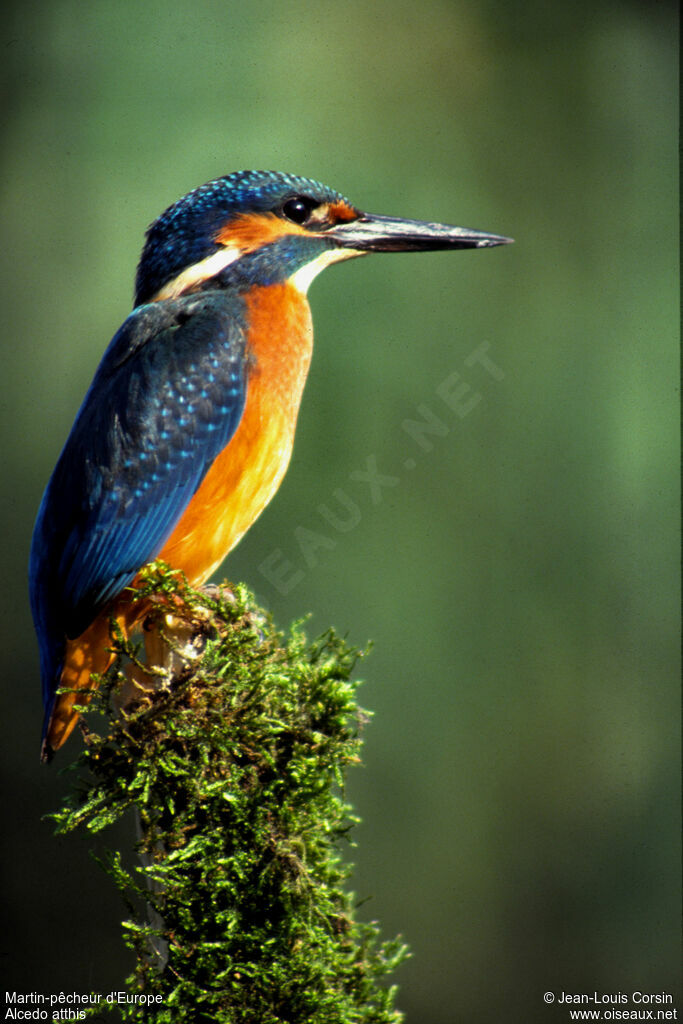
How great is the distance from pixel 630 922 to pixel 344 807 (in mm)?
3458

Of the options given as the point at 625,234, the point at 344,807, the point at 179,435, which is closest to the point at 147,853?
the point at 344,807

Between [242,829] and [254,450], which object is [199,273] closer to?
[254,450]

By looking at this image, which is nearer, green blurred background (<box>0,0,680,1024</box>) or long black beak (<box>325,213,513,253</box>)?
long black beak (<box>325,213,513,253</box>)

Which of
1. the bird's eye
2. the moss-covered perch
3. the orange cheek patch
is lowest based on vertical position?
the moss-covered perch

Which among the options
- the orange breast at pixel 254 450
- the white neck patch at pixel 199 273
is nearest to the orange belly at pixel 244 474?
the orange breast at pixel 254 450

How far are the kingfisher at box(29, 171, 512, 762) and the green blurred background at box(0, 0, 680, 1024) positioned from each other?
1.65 m

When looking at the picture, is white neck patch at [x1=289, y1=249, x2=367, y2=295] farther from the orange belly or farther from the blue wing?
the blue wing

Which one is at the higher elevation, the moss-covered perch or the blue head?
the blue head

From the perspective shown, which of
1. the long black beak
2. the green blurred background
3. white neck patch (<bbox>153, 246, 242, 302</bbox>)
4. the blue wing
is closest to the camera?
the blue wing

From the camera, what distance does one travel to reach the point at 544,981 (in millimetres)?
4371

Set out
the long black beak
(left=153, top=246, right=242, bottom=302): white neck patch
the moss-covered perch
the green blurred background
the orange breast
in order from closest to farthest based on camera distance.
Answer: the moss-covered perch, the orange breast, (left=153, top=246, right=242, bottom=302): white neck patch, the long black beak, the green blurred background

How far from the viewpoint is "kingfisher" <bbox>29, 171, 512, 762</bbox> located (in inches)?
79.1

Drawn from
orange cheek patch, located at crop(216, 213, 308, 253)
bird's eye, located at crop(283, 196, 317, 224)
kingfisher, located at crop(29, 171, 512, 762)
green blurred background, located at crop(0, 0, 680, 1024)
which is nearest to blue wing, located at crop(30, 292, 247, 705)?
kingfisher, located at crop(29, 171, 512, 762)

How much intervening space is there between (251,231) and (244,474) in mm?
602
